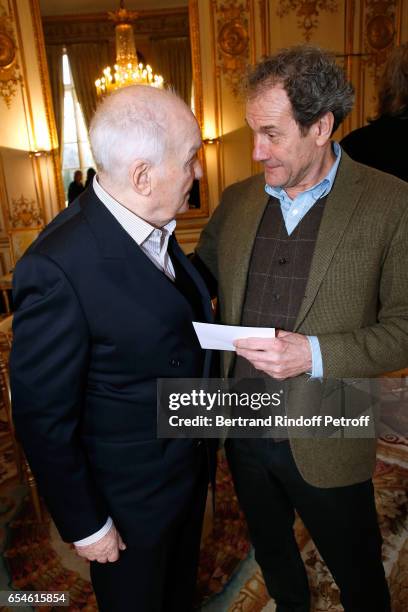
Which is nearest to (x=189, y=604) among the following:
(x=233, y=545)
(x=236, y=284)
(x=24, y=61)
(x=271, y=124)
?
(x=233, y=545)

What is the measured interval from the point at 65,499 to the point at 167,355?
1.37 feet

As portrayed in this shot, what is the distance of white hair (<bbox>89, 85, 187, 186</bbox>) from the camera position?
1.04 m

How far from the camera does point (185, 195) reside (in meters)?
1.19

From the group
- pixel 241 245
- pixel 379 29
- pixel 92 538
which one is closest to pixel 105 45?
pixel 379 29

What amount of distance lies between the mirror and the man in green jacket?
5.31m

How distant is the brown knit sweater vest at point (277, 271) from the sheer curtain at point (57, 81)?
598cm

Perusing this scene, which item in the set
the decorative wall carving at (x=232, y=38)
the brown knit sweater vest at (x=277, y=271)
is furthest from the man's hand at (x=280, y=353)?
the decorative wall carving at (x=232, y=38)

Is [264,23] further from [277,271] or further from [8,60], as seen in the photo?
[277,271]

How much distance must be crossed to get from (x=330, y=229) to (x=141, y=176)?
1.67 ft

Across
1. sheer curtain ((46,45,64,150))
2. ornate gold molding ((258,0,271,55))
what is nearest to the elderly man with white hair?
ornate gold molding ((258,0,271,55))

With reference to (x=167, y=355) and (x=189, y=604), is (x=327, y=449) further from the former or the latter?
(x=189, y=604)

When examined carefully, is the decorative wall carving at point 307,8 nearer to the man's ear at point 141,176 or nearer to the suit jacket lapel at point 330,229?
the suit jacket lapel at point 330,229

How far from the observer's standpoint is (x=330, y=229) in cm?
122

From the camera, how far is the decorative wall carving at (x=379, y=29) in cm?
611
